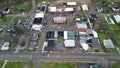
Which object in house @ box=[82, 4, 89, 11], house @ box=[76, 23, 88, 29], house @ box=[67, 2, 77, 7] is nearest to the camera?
house @ box=[76, 23, 88, 29]

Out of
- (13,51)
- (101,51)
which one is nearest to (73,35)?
(101,51)

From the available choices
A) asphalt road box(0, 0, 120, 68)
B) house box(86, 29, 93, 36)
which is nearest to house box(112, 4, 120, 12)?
house box(86, 29, 93, 36)

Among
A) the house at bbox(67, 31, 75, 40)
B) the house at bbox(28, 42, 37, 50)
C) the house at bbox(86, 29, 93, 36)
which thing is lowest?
the house at bbox(86, 29, 93, 36)

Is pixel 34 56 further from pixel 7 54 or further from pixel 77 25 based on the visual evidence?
pixel 77 25

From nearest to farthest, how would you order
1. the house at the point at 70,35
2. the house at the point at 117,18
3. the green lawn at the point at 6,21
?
the house at the point at 70,35
the house at the point at 117,18
the green lawn at the point at 6,21

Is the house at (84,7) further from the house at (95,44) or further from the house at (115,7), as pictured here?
the house at (95,44)

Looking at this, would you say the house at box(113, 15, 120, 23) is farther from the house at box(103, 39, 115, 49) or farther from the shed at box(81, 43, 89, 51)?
the shed at box(81, 43, 89, 51)

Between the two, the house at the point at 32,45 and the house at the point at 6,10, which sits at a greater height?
the house at the point at 6,10

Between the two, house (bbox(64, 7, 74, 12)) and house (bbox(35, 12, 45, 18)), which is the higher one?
house (bbox(35, 12, 45, 18))

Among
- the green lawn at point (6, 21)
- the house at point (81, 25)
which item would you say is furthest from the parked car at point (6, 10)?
the house at point (81, 25)

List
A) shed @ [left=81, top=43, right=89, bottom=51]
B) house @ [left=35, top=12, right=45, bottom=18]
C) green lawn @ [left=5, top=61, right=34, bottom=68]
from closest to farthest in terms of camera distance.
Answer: green lawn @ [left=5, top=61, right=34, bottom=68] → shed @ [left=81, top=43, right=89, bottom=51] → house @ [left=35, top=12, right=45, bottom=18]

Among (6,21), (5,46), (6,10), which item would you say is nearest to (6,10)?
(6,10)

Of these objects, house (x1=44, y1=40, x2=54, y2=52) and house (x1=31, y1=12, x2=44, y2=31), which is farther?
house (x1=31, y1=12, x2=44, y2=31)
